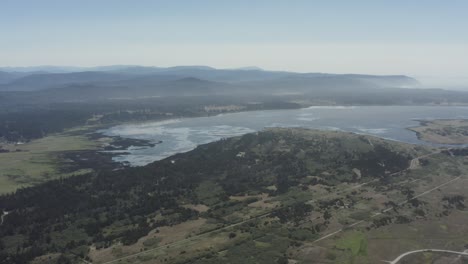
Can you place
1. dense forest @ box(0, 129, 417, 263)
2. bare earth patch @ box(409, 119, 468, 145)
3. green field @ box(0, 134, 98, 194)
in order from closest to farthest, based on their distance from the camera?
dense forest @ box(0, 129, 417, 263)
green field @ box(0, 134, 98, 194)
bare earth patch @ box(409, 119, 468, 145)

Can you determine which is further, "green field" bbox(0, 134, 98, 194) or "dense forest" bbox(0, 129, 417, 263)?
"green field" bbox(0, 134, 98, 194)

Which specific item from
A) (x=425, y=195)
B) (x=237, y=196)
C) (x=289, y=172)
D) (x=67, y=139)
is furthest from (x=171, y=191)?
(x=67, y=139)

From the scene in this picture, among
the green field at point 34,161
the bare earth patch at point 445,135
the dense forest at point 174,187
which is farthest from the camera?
the bare earth patch at point 445,135

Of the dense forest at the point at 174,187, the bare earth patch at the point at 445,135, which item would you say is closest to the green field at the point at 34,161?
the dense forest at the point at 174,187

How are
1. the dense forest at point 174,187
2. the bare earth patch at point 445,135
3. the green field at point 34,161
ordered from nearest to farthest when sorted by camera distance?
the dense forest at point 174,187 → the green field at point 34,161 → the bare earth patch at point 445,135

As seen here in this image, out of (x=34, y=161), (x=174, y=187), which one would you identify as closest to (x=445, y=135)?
(x=174, y=187)

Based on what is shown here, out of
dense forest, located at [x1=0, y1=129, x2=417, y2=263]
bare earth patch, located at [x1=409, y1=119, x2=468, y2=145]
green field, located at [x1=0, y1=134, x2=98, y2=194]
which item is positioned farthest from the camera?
bare earth patch, located at [x1=409, y1=119, x2=468, y2=145]

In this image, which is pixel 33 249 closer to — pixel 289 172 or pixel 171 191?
pixel 171 191

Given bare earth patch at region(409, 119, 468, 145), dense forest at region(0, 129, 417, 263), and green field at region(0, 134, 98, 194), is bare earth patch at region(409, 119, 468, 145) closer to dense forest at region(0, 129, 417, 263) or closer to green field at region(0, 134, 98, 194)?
Result: dense forest at region(0, 129, 417, 263)

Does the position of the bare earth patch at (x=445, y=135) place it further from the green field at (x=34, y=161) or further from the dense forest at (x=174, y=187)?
the green field at (x=34, y=161)

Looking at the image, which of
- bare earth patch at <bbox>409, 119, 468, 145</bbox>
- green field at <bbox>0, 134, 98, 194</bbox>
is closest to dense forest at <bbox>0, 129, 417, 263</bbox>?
green field at <bbox>0, 134, 98, 194</bbox>

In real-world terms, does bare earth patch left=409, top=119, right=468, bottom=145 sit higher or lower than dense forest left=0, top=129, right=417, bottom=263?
higher
